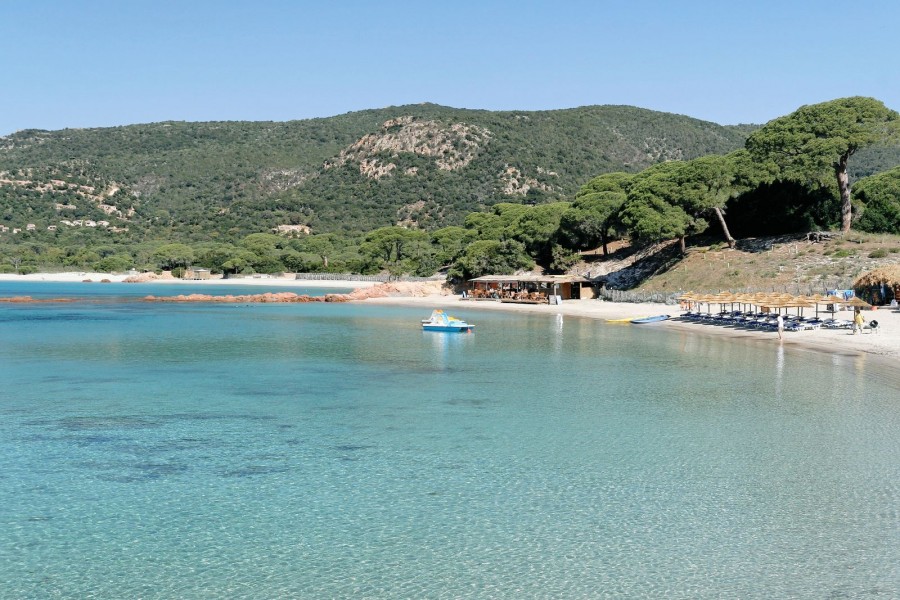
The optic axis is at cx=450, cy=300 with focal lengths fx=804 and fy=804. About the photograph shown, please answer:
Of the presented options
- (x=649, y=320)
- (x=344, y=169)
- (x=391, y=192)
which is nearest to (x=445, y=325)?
(x=649, y=320)

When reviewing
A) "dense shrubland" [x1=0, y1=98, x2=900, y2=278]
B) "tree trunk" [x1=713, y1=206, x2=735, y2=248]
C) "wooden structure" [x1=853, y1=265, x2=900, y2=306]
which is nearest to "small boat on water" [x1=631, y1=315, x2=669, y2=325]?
"wooden structure" [x1=853, y1=265, x2=900, y2=306]

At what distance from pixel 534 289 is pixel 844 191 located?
1019 inches

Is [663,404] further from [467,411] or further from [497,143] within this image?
[497,143]

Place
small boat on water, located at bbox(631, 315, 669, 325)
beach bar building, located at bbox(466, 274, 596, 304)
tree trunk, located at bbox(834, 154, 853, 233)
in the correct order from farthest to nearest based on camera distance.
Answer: beach bar building, located at bbox(466, 274, 596, 304)
tree trunk, located at bbox(834, 154, 853, 233)
small boat on water, located at bbox(631, 315, 669, 325)

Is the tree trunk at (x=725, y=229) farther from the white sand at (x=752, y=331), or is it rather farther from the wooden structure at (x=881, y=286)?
the wooden structure at (x=881, y=286)

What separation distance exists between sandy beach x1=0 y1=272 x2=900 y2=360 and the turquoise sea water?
18.0ft

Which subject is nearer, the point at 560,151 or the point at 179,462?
the point at 179,462

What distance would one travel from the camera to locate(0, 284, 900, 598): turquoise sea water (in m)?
9.30

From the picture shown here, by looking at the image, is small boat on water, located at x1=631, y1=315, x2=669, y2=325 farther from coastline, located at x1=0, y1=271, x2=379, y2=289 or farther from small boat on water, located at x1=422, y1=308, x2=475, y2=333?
coastline, located at x1=0, y1=271, x2=379, y2=289

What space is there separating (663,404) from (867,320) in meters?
23.2

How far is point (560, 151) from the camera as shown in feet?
493

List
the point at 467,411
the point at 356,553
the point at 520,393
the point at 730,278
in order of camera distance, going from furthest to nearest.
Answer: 1. the point at 730,278
2. the point at 520,393
3. the point at 467,411
4. the point at 356,553

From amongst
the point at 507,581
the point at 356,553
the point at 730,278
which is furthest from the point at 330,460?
the point at 730,278

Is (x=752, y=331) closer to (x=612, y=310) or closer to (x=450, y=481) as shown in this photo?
(x=612, y=310)
